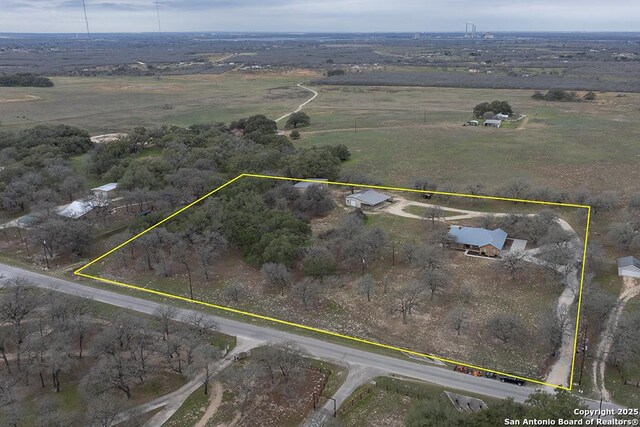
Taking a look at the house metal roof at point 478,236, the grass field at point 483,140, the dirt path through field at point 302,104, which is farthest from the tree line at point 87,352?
the dirt path through field at point 302,104

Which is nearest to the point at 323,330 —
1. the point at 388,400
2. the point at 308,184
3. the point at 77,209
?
the point at 388,400

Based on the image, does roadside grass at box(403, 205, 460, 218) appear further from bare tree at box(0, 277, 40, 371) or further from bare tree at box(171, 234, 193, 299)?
bare tree at box(0, 277, 40, 371)

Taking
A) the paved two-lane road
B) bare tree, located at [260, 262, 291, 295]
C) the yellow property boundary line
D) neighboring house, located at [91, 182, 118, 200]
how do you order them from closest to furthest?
the paved two-lane road, the yellow property boundary line, bare tree, located at [260, 262, 291, 295], neighboring house, located at [91, 182, 118, 200]

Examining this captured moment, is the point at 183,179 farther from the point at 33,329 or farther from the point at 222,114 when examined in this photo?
the point at 222,114

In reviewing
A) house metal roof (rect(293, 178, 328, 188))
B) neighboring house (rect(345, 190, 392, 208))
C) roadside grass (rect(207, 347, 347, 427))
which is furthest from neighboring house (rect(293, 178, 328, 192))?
roadside grass (rect(207, 347, 347, 427))

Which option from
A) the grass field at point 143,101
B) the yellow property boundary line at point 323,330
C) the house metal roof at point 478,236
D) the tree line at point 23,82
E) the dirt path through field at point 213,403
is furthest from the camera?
the tree line at point 23,82

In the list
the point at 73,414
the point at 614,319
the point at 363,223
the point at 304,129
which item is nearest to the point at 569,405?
the point at 614,319

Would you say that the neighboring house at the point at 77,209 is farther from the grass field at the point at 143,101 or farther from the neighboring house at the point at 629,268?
the neighboring house at the point at 629,268
